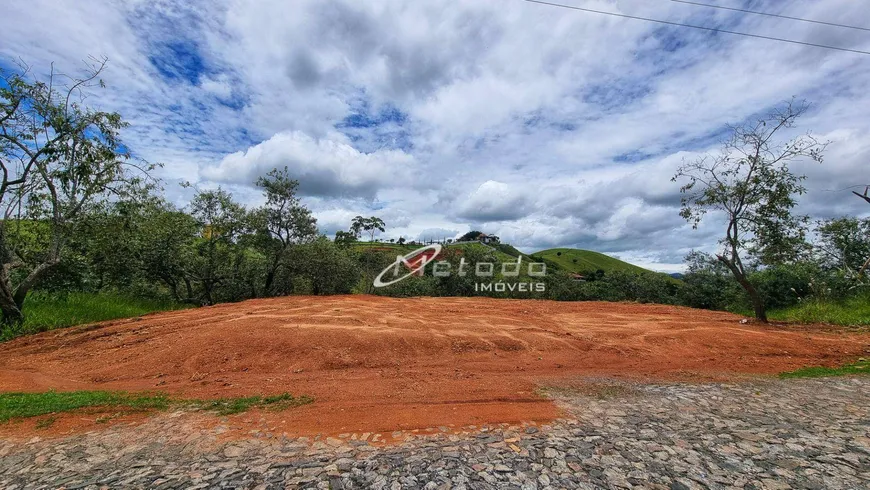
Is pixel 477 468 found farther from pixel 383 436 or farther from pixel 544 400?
pixel 544 400

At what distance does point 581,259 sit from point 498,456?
87.9 m

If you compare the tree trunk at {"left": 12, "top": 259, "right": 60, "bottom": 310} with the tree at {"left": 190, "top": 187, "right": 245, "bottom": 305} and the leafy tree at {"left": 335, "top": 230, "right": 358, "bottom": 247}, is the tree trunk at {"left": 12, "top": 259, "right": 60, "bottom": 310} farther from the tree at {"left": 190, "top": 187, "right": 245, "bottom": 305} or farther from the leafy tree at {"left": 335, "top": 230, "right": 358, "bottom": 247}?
the leafy tree at {"left": 335, "top": 230, "right": 358, "bottom": 247}

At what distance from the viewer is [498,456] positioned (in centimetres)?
385

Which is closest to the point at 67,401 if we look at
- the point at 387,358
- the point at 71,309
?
the point at 387,358

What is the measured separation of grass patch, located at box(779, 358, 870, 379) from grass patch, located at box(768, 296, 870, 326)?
6733mm

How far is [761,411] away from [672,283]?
88.0 ft

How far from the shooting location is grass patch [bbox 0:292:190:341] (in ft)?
31.3

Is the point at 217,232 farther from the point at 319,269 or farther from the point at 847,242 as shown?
the point at 847,242

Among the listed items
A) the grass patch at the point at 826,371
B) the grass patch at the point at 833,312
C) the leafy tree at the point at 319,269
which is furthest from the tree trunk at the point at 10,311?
the grass patch at the point at 833,312

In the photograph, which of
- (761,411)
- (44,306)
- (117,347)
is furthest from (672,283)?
(44,306)

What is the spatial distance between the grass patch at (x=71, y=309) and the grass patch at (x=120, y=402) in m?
5.49

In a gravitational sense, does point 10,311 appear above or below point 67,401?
above

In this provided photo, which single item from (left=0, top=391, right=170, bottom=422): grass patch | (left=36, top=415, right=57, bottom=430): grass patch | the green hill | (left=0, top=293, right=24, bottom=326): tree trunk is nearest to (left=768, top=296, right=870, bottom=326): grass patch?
(left=0, top=391, right=170, bottom=422): grass patch

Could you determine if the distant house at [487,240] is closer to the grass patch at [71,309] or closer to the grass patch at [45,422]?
the grass patch at [71,309]
